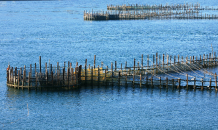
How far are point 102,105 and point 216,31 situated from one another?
93471mm

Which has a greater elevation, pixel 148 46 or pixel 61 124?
pixel 148 46

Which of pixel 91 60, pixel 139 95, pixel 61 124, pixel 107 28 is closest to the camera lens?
pixel 61 124

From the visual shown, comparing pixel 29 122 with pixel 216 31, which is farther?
pixel 216 31

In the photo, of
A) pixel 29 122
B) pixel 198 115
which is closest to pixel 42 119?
pixel 29 122

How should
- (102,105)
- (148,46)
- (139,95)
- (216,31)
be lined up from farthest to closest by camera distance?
(216,31) → (148,46) → (139,95) → (102,105)

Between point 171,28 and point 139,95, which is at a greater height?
point 171,28

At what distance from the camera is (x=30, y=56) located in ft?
311

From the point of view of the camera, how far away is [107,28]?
148625 millimetres

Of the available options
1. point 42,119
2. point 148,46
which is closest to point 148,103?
point 42,119

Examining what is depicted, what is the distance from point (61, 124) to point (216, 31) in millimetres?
101690

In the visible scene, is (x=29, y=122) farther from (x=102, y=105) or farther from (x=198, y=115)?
(x=198, y=115)

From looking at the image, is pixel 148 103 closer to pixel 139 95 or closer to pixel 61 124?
pixel 139 95

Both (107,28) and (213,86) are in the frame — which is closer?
(213,86)

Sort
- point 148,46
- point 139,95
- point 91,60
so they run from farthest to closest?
point 148,46 → point 91,60 → point 139,95
